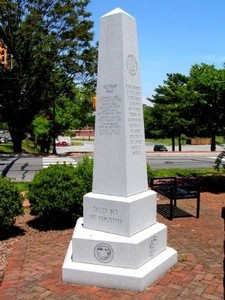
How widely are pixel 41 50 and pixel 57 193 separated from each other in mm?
22595

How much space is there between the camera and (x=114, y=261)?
18.9ft

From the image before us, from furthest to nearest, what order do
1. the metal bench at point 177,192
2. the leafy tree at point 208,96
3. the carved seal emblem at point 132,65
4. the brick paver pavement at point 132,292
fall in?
1. the leafy tree at point 208,96
2. the metal bench at point 177,192
3. the carved seal emblem at point 132,65
4. the brick paver pavement at point 132,292

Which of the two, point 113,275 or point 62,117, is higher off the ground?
point 62,117

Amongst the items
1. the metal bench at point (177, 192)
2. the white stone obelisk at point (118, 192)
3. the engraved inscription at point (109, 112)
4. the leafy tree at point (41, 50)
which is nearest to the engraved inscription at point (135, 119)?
the white stone obelisk at point (118, 192)

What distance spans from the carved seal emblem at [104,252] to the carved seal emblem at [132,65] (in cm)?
262

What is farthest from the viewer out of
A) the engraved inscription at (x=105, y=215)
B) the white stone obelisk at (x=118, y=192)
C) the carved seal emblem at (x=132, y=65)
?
the carved seal emblem at (x=132, y=65)

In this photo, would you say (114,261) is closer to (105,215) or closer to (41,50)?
(105,215)

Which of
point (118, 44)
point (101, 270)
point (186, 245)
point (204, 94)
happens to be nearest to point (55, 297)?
point (101, 270)

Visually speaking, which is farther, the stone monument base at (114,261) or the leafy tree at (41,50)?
the leafy tree at (41,50)

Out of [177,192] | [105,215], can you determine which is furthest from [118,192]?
[177,192]

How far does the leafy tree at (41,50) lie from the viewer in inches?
1143

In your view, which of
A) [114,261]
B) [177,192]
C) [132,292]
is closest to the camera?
[132,292]

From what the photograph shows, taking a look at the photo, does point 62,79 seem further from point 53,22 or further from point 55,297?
point 55,297

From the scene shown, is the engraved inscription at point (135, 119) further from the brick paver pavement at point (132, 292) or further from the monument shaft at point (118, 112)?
the brick paver pavement at point (132, 292)
